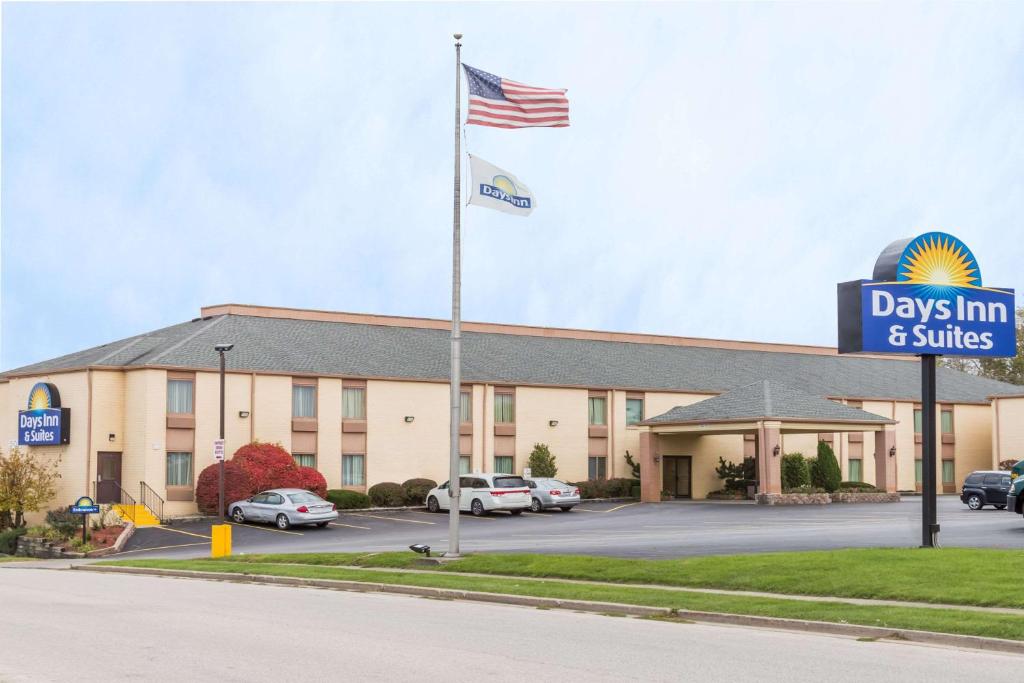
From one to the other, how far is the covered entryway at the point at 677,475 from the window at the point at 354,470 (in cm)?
1474

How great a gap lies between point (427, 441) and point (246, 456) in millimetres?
9266

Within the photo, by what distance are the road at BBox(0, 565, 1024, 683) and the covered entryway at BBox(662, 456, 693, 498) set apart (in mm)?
39360

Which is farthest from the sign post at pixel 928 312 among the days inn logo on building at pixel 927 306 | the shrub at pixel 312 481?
the shrub at pixel 312 481

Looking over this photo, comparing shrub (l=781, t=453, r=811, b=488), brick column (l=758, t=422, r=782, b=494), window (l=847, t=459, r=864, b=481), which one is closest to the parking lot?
brick column (l=758, t=422, r=782, b=494)

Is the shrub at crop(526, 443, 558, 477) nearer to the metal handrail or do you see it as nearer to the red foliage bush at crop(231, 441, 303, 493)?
the red foliage bush at crop(231, 441, 303, 493)

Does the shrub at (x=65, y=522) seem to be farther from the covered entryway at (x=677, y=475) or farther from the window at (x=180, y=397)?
the covered entryway at (x=677, y=475)

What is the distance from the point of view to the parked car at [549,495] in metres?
47.9

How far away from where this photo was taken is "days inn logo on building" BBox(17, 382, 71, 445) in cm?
4653

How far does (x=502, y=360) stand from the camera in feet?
190

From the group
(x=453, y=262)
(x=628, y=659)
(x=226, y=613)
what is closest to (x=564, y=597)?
(x=226, y=613)

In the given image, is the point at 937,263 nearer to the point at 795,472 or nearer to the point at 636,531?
the point at 636,531

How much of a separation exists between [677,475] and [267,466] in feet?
68.6

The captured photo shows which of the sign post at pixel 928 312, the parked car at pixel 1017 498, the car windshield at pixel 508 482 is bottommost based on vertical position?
the car windshield at pixel 508 482

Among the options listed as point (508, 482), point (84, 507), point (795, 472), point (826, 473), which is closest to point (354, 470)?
point (508, 482)
